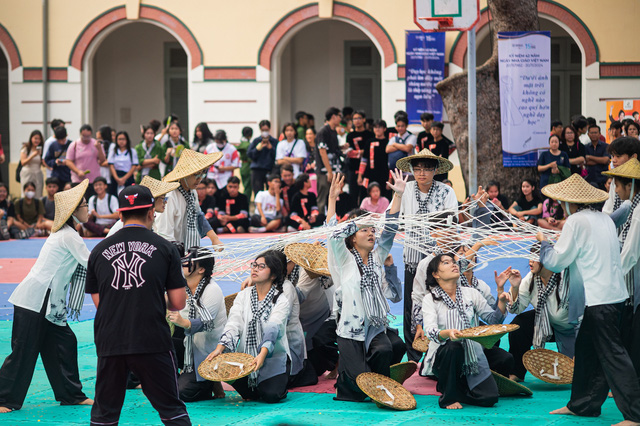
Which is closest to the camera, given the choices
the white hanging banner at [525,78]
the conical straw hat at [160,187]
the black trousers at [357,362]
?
the black trousers at [357,362]

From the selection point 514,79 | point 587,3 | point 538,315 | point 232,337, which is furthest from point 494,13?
point 232,337

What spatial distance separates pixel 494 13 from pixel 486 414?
9727mm

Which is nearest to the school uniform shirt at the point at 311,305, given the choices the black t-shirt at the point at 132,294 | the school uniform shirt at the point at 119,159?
the black t-shirt at the point at 132,294

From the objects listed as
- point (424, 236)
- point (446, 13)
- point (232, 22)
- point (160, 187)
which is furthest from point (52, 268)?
point (232, 22)

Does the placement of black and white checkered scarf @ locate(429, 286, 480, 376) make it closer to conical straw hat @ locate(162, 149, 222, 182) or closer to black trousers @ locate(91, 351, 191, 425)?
conical straw hat @ locate(162, 149, 222, 182)

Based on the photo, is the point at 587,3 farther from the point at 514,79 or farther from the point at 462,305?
the point at 462,305

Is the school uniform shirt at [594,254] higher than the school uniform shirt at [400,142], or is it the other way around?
the school uniform shirt at [400,142]

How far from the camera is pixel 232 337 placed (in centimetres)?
635

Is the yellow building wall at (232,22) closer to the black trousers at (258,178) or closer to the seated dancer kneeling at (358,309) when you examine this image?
the black trousers at (258,178)

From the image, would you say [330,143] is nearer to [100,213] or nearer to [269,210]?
[269,210]

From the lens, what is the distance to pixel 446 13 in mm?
9539

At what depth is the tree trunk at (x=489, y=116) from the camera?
47.4 ft

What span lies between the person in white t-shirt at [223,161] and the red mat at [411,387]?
954 centimetres

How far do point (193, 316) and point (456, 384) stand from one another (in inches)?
74.7
